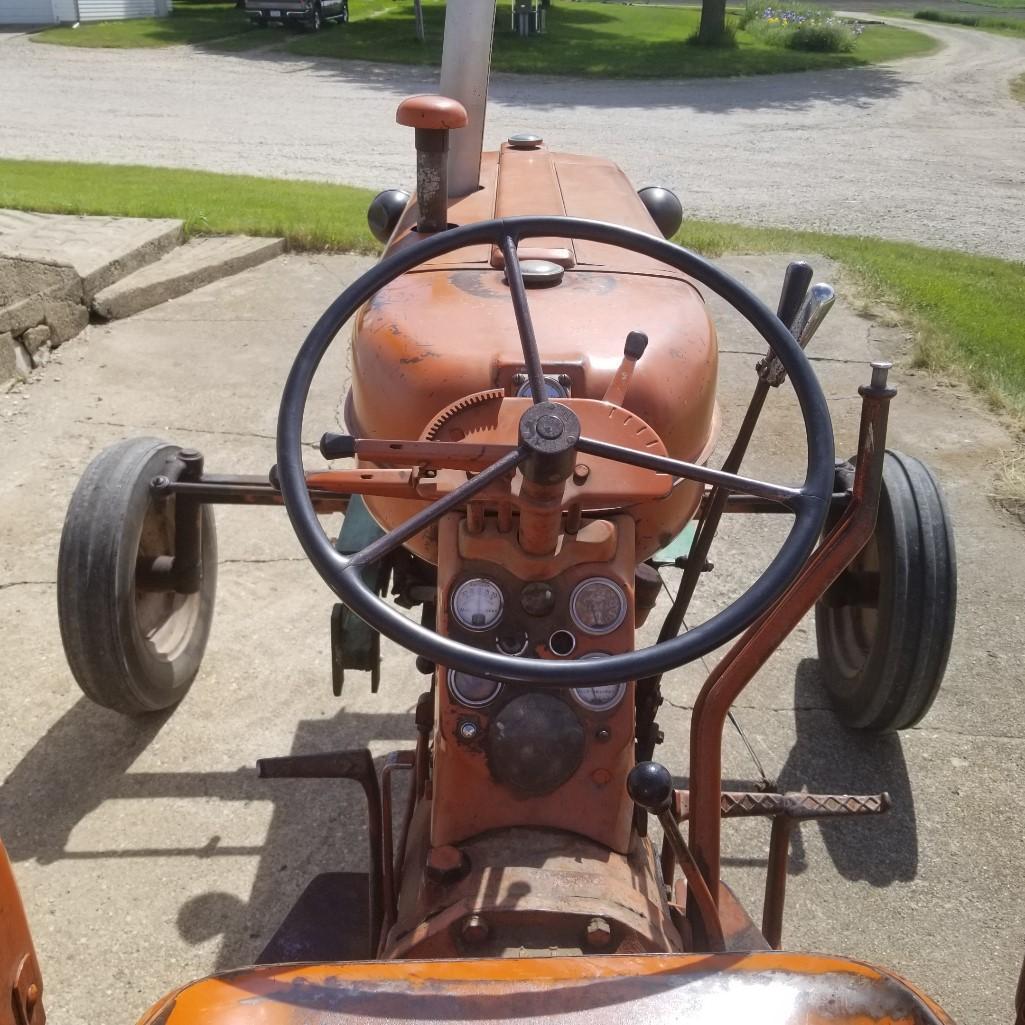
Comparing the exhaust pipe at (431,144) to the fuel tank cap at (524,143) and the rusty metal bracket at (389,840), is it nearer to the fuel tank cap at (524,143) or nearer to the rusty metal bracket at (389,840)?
the fuel tank cap at (524,143)

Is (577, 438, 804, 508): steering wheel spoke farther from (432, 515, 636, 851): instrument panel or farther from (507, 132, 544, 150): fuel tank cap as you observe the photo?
(507, 132, 544, 150): fuel tank cap

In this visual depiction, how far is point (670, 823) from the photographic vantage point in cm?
158

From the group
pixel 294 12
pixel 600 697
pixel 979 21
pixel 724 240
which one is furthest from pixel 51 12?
pixel 600 697

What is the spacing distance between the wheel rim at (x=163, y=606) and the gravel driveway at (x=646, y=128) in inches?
259

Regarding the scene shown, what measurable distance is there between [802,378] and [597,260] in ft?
2.86

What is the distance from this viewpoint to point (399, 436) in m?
1.96

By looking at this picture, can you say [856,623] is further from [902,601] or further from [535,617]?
[535,617]

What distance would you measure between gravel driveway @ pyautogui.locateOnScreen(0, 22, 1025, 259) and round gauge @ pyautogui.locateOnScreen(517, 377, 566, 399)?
7.24 m

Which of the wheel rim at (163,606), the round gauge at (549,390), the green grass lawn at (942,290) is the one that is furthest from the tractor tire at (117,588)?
the green grass lawn at (942,290)

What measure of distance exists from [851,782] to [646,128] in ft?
35.5

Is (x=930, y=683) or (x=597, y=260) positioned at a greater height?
(x=597, y=260)

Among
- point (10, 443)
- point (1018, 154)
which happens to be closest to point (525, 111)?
point (1018, 154)

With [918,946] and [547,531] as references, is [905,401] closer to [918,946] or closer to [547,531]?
[918,946]

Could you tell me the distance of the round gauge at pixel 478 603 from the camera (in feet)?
5.52
